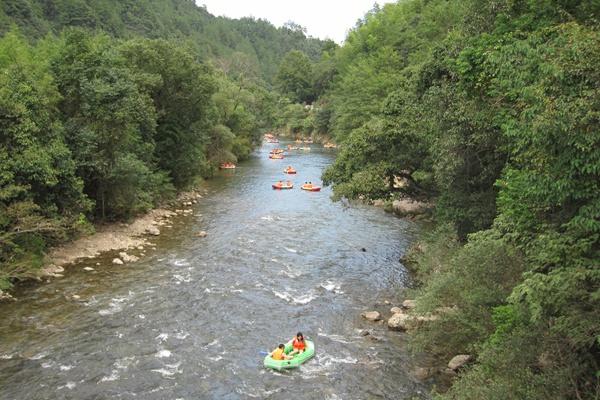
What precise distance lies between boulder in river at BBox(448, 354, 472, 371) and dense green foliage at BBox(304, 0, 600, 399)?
29cm

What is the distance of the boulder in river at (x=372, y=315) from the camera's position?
1833cm

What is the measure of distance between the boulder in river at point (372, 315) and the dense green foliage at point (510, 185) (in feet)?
8.95

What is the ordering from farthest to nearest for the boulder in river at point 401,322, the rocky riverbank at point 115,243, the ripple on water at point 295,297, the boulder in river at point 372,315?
the rocky riverbank at point 115,243 → the ripple on water at point 295,297 → the boulder in river at point 372,315 → the boulder in river at point 401,322

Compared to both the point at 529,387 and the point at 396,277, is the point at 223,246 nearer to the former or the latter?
the point at 396,277

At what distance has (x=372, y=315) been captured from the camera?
18.5 m

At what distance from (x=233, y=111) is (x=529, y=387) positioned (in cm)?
5259

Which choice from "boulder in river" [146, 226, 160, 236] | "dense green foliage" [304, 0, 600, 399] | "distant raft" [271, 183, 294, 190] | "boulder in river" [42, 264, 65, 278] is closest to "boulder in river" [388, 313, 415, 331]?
"dense green foliage" [304, 0, 600, 399]

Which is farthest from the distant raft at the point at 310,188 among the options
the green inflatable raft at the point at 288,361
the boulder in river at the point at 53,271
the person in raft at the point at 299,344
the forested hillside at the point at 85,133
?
the green inflatable raft at the point at 288,361

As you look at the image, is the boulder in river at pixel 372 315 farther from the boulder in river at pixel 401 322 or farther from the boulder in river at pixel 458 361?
the boulder in river at pixel 458 361

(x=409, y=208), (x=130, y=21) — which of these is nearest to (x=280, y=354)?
(x=409, y=208)

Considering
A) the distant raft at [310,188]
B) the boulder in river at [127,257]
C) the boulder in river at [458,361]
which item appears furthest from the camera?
the distant raft at [310,188]

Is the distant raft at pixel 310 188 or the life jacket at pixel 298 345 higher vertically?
the distant raft at pixel 310 188

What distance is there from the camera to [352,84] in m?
63.0

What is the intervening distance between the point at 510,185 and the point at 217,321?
11.4 metres
